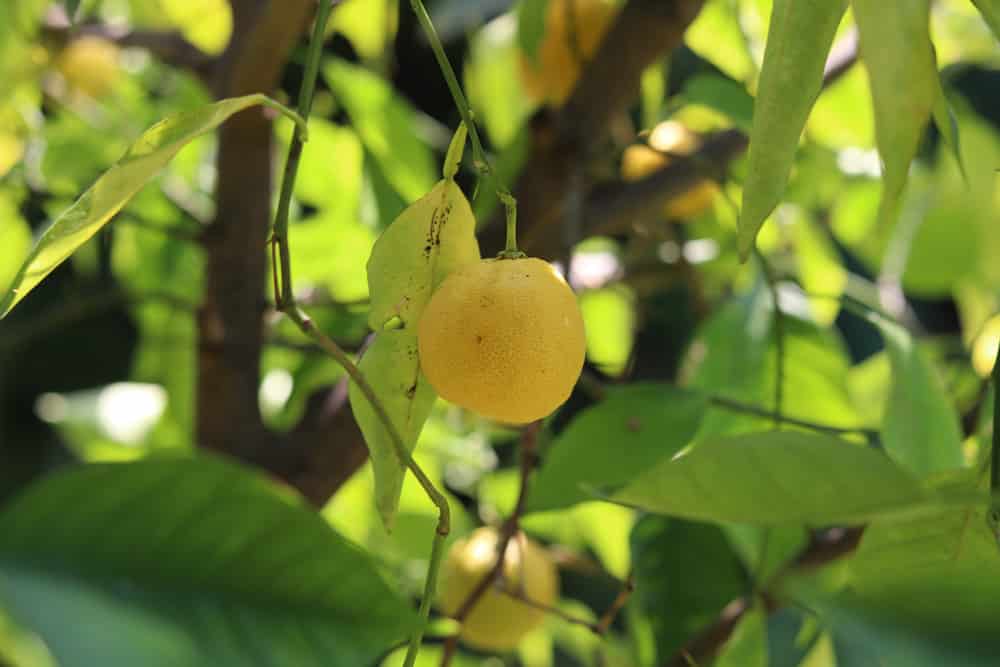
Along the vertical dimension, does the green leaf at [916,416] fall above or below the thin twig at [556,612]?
above

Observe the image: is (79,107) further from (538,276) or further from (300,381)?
(538,276)

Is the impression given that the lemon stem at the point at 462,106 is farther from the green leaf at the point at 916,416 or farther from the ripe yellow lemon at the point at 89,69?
the ripe yellow lemon at the point at 89,69

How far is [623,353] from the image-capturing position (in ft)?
3.72

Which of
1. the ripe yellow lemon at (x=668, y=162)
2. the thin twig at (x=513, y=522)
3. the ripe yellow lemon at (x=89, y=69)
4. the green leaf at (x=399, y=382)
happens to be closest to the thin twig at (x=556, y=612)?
the thin twig at (x=513, y=522)

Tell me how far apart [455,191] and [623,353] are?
0.75 meters

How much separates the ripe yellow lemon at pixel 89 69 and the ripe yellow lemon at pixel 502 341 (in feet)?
2.46

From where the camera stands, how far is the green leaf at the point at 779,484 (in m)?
0.25

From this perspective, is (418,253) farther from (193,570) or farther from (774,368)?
(774,368)

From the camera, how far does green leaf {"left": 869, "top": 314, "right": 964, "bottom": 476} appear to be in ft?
1.72

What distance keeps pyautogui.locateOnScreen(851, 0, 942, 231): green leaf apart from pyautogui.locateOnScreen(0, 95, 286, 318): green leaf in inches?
6.3

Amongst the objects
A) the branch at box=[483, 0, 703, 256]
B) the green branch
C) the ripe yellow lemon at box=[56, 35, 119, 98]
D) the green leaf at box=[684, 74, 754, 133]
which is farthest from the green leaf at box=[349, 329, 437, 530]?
the ripe yellow lemon at box=[56, 35, 119, 98]

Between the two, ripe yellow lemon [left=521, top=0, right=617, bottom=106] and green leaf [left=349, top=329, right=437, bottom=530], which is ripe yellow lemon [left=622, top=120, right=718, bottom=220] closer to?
ripe yellow lemon [left=521, top=0, right=617, bottom=106]

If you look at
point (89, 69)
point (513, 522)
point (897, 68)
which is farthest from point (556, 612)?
point (89, 69)

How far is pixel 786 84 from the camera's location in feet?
1.03
